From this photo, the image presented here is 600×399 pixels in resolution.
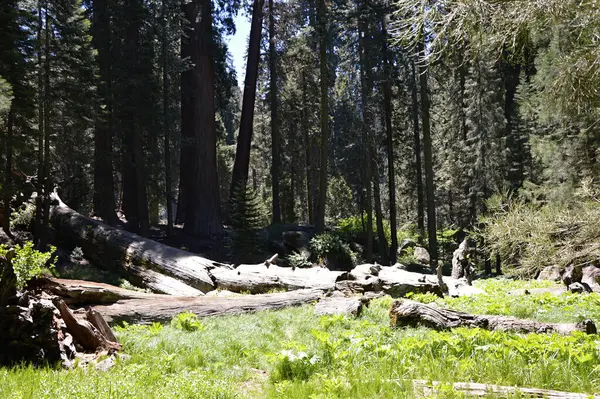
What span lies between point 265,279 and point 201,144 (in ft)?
35.6

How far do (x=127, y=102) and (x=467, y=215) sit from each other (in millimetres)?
18166

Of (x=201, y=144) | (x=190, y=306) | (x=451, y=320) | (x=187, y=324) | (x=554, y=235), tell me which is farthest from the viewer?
(x=201, y=144)

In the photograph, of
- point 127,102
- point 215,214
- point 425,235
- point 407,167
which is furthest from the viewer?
point 407,167

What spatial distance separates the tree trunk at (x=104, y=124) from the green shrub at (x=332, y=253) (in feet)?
29.1

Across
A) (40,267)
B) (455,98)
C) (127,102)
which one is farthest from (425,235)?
(40,267)

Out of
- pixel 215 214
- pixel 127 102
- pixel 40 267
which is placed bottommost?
pixel 40 267

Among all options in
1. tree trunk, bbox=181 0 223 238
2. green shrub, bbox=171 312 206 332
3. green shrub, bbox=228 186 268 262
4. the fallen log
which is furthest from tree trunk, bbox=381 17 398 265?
green shrub, bbox=171 312 206 332

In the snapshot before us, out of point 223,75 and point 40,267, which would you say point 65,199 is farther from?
point 40,267

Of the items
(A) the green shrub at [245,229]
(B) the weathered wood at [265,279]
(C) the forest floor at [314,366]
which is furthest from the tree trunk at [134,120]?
(C) the forest floor at [314,366]

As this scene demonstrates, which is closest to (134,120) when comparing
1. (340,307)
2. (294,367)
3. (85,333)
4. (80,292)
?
(80,292)

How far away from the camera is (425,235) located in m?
31.0

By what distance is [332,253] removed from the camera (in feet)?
63.2

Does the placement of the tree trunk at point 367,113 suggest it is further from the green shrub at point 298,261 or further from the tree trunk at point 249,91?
the tree trunk at point 249,91

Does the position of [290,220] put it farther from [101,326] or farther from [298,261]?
[101,326]
